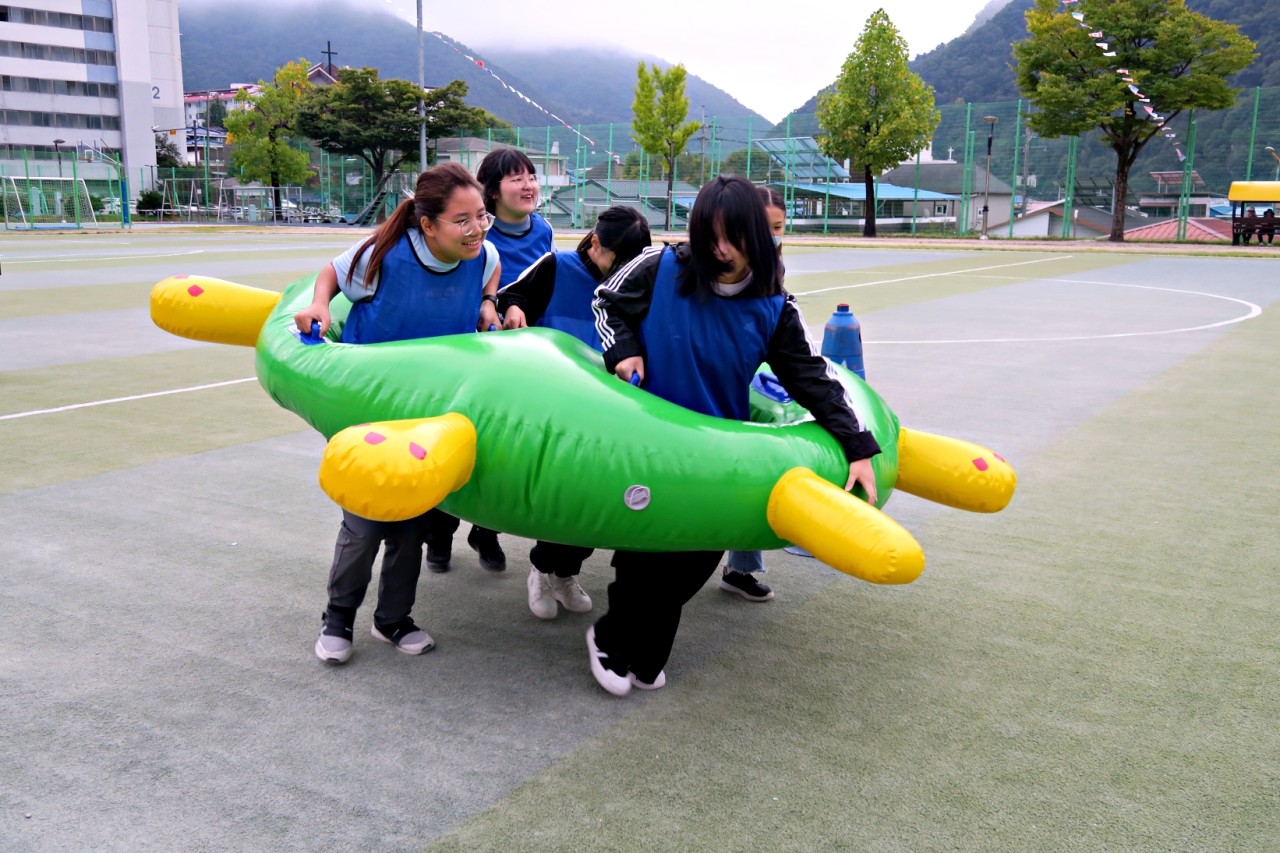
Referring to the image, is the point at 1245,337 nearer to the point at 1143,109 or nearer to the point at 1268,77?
the point at 1143,109

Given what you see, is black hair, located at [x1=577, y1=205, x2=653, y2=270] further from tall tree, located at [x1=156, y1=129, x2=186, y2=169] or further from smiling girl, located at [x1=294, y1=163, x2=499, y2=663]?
tall tree, located at [x1=156, y1=129, x2=186, y2=169]

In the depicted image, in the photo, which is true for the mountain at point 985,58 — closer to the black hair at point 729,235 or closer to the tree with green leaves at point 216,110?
the black hair at point 729,235

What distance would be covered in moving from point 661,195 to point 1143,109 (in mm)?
18574

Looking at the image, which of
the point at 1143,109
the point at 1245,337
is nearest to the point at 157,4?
the point at 1143,109

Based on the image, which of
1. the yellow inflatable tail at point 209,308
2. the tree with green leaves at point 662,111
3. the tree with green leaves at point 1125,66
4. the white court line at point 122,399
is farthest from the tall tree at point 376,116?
the yellow inflatable tail at point 209,308

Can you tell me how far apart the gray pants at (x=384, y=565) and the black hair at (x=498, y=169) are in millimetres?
1436

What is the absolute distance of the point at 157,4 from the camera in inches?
2778

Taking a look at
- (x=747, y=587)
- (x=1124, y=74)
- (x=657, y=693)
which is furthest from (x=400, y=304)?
(x=1124, y=74)

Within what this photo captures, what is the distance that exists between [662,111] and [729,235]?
40166 millimetres

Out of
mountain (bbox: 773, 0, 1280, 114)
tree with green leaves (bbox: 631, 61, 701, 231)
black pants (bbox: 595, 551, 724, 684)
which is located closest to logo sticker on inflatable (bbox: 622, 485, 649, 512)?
black pants (bbox: 595, 551, 724, 684)

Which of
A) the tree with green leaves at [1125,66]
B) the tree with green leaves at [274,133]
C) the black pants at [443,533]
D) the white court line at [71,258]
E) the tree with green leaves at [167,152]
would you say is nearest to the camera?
the black pants at [443,533]

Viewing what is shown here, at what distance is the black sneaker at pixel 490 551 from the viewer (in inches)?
170

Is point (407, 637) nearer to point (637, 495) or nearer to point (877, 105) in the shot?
point (637, 495)

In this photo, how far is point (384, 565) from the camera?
11.5 feet
